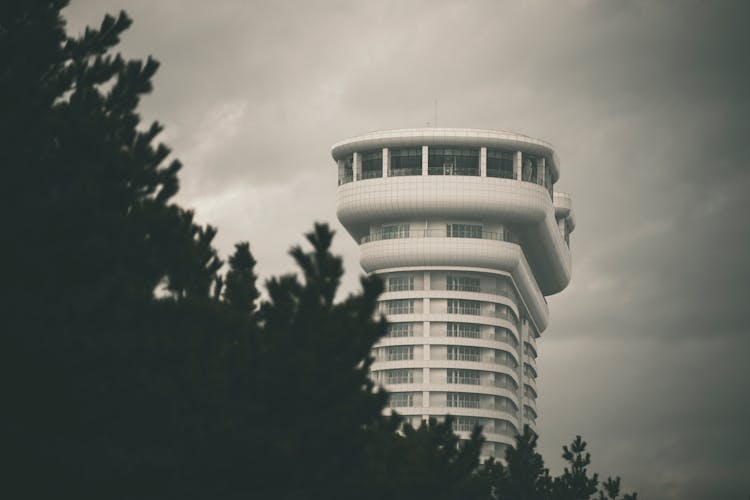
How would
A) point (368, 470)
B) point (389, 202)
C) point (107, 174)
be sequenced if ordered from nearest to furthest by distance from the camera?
point (107, 174) < point (368, 470) < point (389, 202)

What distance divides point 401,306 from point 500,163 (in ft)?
67.2

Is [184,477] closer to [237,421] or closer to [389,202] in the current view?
[237,421]

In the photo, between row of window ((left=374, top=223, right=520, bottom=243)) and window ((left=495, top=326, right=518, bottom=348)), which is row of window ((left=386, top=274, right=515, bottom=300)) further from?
window ((left=495, top=326, right=518, bottom=348))

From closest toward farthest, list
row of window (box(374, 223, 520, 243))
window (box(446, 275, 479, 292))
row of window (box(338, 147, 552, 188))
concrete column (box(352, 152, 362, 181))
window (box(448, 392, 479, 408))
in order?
window (box(448, 392, 479, 408)) → row of window (box(338, 147, 552, 188)) → row of window (box(374, 223, 520, 243)) → window (box(446, 275, 479, 292)) → concrete column (box(352, 152, 362, 181))

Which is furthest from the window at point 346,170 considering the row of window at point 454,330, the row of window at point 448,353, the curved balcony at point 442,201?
the row of window at point 448,353

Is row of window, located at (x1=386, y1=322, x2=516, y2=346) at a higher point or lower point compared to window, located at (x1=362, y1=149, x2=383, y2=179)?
lower

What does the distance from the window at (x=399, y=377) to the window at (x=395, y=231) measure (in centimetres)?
1569

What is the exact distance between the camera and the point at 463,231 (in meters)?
163

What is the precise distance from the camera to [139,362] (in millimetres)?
34281

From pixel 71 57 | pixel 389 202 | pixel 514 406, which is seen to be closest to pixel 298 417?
pixel 71 57

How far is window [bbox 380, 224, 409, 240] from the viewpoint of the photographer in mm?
162875

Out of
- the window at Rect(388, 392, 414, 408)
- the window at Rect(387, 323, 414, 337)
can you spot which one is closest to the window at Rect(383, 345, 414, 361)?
the window at Rect(387, 323, 414, 337)

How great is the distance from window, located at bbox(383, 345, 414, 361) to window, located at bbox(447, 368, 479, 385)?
16.2 feet

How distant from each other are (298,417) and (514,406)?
13537 centimetres
